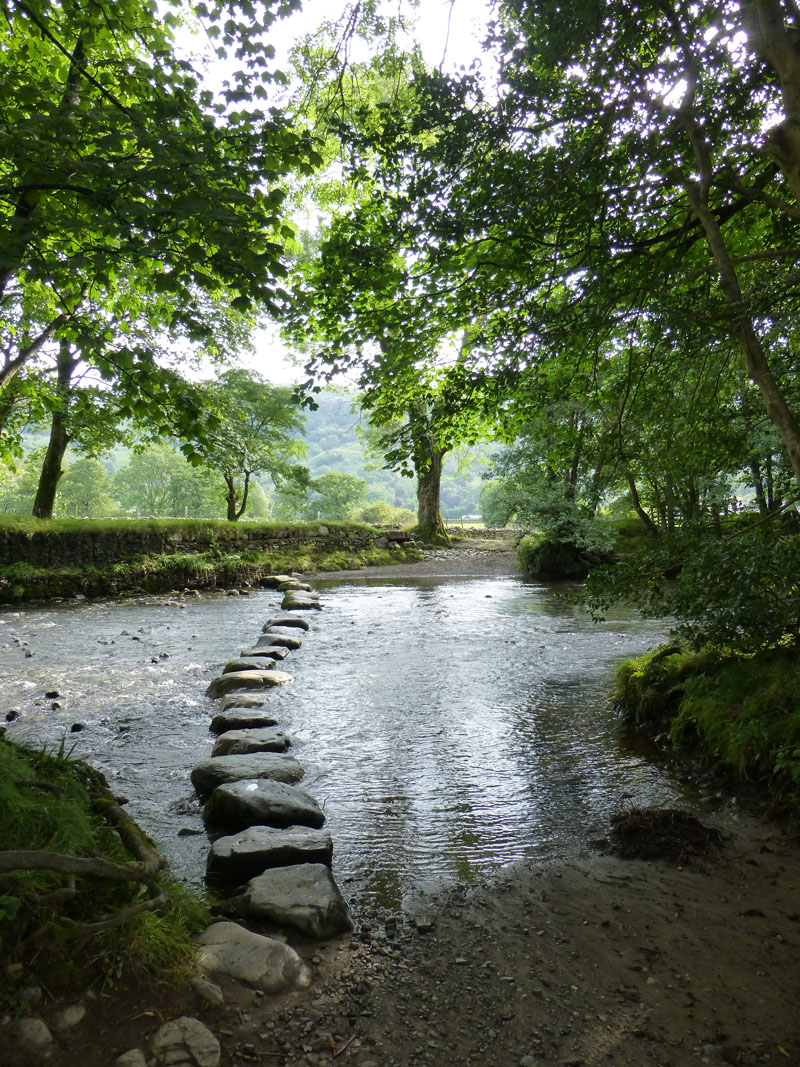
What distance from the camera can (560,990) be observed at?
2.49 m

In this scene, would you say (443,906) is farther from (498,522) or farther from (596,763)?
(498,522)

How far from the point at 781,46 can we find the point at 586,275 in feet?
5.43

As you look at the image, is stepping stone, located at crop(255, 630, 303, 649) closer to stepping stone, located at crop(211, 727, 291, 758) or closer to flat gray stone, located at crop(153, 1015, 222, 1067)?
stepping stone, located at crop(211, 727, 291, 758)

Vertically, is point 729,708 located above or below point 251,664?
above

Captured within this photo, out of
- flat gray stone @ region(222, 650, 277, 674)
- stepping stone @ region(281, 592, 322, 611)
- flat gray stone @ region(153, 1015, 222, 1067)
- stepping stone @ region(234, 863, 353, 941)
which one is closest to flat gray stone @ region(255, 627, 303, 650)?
flat gray stone @ region(222, 650, 277, 674)

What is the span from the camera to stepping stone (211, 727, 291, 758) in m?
4.92

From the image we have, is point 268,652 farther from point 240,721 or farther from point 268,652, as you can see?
point 240,721

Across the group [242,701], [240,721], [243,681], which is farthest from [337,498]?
[240,721]

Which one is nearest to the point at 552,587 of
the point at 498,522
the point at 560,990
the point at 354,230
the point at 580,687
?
the point at 498,522

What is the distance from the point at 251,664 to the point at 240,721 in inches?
77.7

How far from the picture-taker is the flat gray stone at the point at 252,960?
2.43m

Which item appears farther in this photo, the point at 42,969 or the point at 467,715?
the point at 467,715

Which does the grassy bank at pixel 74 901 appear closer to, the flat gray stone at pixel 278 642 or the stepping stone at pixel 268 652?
the stepping stone at pixel 268 652

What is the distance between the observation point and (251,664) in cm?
749
